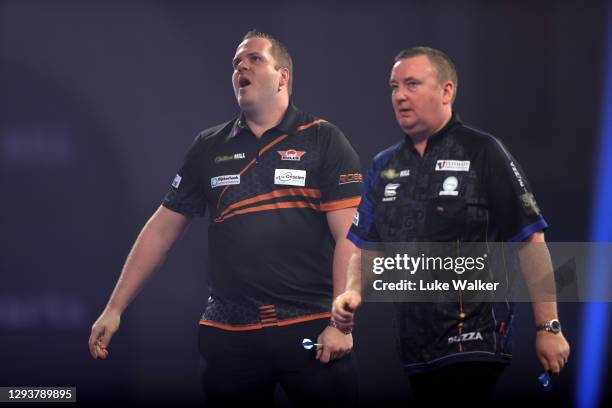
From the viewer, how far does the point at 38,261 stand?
511 centimetres

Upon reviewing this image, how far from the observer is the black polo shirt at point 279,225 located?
366 centimetres

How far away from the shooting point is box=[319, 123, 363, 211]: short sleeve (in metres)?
3.66

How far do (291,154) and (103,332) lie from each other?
1244 mm

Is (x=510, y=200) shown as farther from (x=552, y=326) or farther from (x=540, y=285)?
(x=552, y=326)

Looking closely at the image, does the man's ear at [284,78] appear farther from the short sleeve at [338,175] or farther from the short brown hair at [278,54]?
the short sleeve at [338,175]

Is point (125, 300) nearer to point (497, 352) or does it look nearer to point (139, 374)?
point (139, 374)

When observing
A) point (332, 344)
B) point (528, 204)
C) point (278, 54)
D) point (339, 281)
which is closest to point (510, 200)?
point (528, 204)

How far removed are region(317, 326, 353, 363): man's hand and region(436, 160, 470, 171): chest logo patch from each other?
844 mm

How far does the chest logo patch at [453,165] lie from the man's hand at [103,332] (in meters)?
1.73

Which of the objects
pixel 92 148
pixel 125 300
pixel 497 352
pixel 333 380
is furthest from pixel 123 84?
pixel 497 352

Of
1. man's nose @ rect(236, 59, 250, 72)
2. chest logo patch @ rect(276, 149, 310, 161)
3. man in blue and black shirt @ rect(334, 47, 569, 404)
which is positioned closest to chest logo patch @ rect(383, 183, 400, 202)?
man in blue and black shirt @ rect(334, 47, 569, 404)

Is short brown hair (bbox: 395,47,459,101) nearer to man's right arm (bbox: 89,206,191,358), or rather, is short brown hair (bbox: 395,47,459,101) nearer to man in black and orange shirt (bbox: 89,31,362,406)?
man in black and orange shirt (bbox: 89,31,362,406)

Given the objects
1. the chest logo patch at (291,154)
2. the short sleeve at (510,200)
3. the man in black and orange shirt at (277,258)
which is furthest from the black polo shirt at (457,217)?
the chest logo patch at (291,154)

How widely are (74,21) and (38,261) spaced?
1.50m
